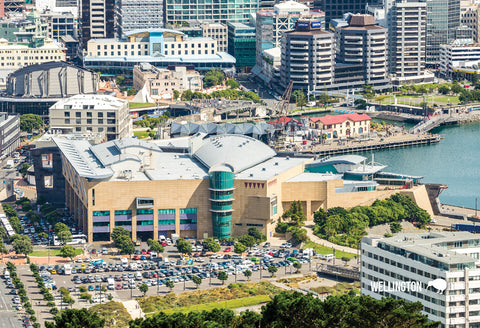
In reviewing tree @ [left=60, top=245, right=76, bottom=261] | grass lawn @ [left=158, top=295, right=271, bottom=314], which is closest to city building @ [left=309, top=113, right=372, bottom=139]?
tree @ [left=60, top=245, right=76, bottom=261]

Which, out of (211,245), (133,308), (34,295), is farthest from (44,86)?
(133,308)

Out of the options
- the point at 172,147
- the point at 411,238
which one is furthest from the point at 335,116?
the point at 411,238

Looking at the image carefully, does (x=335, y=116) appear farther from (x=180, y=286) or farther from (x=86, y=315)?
(x=86, y=315)

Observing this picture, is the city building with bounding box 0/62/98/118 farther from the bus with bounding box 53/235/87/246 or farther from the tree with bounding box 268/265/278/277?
the tree with bounding box 268/265/278/277

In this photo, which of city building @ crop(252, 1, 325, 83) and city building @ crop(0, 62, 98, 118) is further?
city building @ crop(252, 1, 325, 83)

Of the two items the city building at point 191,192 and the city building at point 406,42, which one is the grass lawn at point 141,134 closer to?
the city building at point 191,192

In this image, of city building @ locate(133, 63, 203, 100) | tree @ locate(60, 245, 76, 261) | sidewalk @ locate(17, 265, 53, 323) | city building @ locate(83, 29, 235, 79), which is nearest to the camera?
sidewalk @ locate(17, 265, 53, 323)
